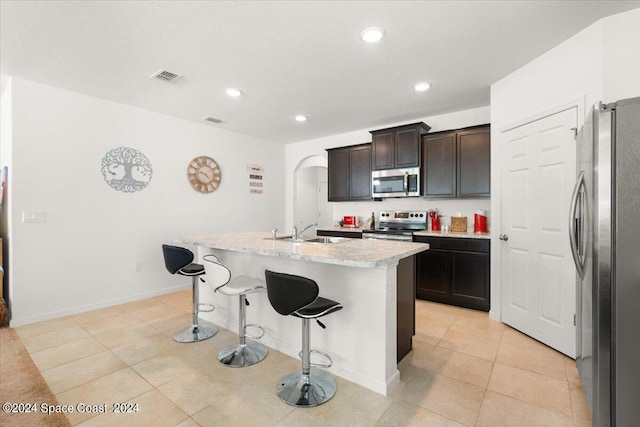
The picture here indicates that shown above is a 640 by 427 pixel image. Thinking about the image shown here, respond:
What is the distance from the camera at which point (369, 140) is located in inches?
211

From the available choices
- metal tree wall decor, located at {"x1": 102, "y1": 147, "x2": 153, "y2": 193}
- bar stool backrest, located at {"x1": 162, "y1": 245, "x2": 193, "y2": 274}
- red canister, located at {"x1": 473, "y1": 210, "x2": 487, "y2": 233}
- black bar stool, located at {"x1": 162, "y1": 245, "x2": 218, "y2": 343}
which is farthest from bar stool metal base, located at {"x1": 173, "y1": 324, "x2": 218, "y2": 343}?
red canister, located at {"x1": 473, "y1": 210, "x2": 487, "y2": 233}

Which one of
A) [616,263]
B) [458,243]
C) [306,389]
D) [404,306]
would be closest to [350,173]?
[458,243]

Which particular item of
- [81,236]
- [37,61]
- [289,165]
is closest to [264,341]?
[81,236]

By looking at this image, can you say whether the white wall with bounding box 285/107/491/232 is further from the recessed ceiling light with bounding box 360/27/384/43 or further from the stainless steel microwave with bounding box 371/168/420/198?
the recessed ceiling light with bounding box 360/27/384/43

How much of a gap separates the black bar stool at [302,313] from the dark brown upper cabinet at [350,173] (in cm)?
326

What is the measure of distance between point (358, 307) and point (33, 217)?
146 inches

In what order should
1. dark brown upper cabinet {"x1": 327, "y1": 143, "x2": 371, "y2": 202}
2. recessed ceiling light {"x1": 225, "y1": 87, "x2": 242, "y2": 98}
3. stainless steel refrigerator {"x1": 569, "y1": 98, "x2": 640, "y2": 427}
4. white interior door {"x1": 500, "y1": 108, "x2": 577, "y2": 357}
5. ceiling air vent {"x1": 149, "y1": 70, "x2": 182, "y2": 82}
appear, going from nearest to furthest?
stainless steel refrigerator {"x1": 569, "y1": 98, "x2": 640, "y2": 427} → white interior door {"x1": 500, "y1": 108, "x2": 577, "y2": 357} → ceiling air vent {"x1": 149, "y1": 70, "x2": 182, "y2": 82} → recessed ceiling light {"x1": 225, "y1": 87, "x2": 242, "y2": 98} → dark brown upper cabinet {"x1": 327, "y1": 143, "x2": 371, "y2": 202}

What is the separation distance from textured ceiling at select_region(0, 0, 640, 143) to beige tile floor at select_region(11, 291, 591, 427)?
8.82ft

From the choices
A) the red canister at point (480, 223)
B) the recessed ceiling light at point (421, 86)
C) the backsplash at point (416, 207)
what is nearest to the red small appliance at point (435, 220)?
the backsplash at point (416, 207)

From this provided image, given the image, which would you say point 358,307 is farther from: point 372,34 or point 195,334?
point 372,34

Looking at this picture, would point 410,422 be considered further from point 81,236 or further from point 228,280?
point 81,236

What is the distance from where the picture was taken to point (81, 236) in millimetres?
3646

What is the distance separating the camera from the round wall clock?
475cm

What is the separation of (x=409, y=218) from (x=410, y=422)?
3.34 meters
